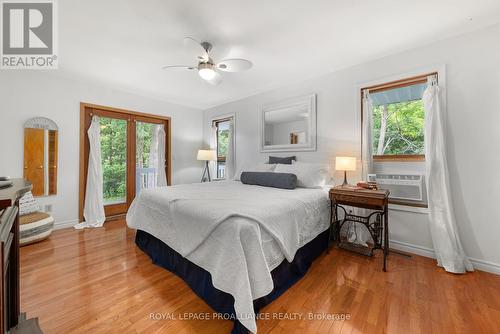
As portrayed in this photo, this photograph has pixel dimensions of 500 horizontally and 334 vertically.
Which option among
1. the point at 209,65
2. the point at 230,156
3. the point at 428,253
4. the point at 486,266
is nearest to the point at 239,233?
the point at 209,65

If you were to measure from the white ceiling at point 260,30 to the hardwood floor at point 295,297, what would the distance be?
8.03 ft

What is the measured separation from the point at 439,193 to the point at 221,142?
385 centimetres

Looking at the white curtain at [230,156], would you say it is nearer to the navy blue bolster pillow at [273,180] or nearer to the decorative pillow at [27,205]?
the navy blue bolster pillow at [273,180]

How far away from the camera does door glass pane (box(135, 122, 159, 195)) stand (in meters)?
4.19

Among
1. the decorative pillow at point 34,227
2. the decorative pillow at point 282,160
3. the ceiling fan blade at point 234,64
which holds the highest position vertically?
the ceiling fan blade at point 234,64

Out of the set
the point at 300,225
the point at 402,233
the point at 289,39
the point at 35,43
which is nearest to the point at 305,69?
A: the point at 289,39

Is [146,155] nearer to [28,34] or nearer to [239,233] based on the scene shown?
[28,34]

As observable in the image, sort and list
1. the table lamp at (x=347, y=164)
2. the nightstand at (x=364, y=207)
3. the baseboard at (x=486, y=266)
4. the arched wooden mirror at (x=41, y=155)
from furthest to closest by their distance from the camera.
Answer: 1. the arched wooden mirror at (x=41, y=155)
2. the table lamp at (x=347, y=164)
3. the nightstand at (x=364, y=207)
4. the baseboard at (x=486, y=266)

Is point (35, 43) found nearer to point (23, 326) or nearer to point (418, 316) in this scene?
point (23, 326)

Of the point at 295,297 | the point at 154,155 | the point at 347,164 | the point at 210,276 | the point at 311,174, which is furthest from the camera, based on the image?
the point at 154,155

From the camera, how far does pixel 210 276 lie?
159cm

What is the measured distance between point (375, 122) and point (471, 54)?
3.40 ft

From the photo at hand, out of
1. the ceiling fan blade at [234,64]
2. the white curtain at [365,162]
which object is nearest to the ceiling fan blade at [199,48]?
the ceiling fan blade at [234,64]

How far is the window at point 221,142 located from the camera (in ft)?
15.5
